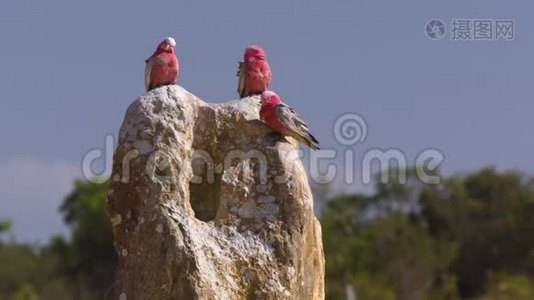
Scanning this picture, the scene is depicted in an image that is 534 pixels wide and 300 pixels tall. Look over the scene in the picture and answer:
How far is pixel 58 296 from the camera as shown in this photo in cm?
3422

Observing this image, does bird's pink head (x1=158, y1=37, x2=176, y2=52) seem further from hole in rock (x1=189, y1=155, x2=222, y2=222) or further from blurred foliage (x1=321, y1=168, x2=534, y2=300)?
blurred foliage (x1=321, y1=168, x2=534, y2=300)

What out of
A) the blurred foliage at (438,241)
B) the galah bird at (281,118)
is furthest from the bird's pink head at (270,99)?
the blurred foliage at (438,241)

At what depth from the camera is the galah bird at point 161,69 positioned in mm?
→ 7848

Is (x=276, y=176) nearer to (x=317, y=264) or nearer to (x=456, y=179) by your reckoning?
(x=317, y=264)

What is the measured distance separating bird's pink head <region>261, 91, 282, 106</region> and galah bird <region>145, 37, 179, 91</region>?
0.58 m

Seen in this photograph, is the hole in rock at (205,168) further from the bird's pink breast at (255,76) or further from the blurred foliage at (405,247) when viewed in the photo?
the blurred foliage at (405,247)

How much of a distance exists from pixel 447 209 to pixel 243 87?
28.7 meters

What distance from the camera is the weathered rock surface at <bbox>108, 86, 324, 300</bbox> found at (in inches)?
284

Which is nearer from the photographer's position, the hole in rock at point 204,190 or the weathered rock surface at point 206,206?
the weathered rock surface at point 206,206

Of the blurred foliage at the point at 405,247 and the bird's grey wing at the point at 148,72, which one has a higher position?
the bird's grey wing at the point at 148,72

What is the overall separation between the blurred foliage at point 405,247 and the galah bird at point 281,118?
23549 mm

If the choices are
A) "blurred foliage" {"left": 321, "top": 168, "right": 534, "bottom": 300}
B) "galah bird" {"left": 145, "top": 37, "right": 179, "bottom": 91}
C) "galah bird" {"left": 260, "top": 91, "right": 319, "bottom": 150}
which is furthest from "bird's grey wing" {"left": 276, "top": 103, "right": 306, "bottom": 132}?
"blurred foliage" {"left": 321, "top": 168, "right": 534, "bottom": 300}

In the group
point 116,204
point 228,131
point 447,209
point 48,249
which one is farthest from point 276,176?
point 48,249

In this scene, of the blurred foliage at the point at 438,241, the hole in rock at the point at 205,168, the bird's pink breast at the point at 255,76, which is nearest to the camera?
the hole in rock at the point at 205,168
